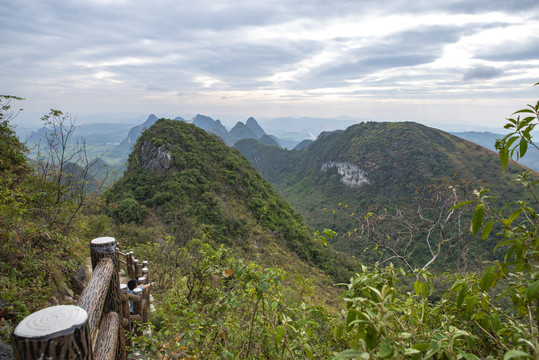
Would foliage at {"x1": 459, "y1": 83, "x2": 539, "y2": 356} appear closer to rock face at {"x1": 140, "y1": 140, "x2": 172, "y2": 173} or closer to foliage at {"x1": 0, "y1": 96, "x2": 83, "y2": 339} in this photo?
foliage at {"x1": 0, "y1": 96, "x2": 83, "y2": 339}

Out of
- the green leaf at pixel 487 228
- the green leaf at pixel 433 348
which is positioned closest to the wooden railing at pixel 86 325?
→ the green leaf at pixel 433 348

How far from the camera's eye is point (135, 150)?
88.5ft

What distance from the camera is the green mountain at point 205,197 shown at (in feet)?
63.0

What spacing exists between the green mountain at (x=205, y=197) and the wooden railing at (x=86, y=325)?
13.8 m

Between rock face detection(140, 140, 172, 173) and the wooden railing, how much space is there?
23366mm

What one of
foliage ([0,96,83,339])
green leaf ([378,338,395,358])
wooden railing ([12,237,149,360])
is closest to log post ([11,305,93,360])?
wooden railing ([12,237,149,360])

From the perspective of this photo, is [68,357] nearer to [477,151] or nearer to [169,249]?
[169,249]

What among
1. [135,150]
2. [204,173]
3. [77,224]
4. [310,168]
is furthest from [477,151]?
[77,224]

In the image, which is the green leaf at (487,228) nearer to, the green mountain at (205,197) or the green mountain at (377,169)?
the green mountain at (205,197)

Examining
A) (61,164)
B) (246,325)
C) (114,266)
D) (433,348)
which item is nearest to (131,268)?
(61,164)

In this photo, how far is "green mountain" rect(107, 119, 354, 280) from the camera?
19188 millimetres

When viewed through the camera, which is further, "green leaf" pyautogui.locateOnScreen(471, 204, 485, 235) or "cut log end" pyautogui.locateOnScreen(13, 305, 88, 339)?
"green leaf" pyautogui.locateOnScreen(471, 204, 485, 235)

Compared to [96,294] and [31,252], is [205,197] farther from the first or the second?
[96,294]

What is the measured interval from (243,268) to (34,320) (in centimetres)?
130
